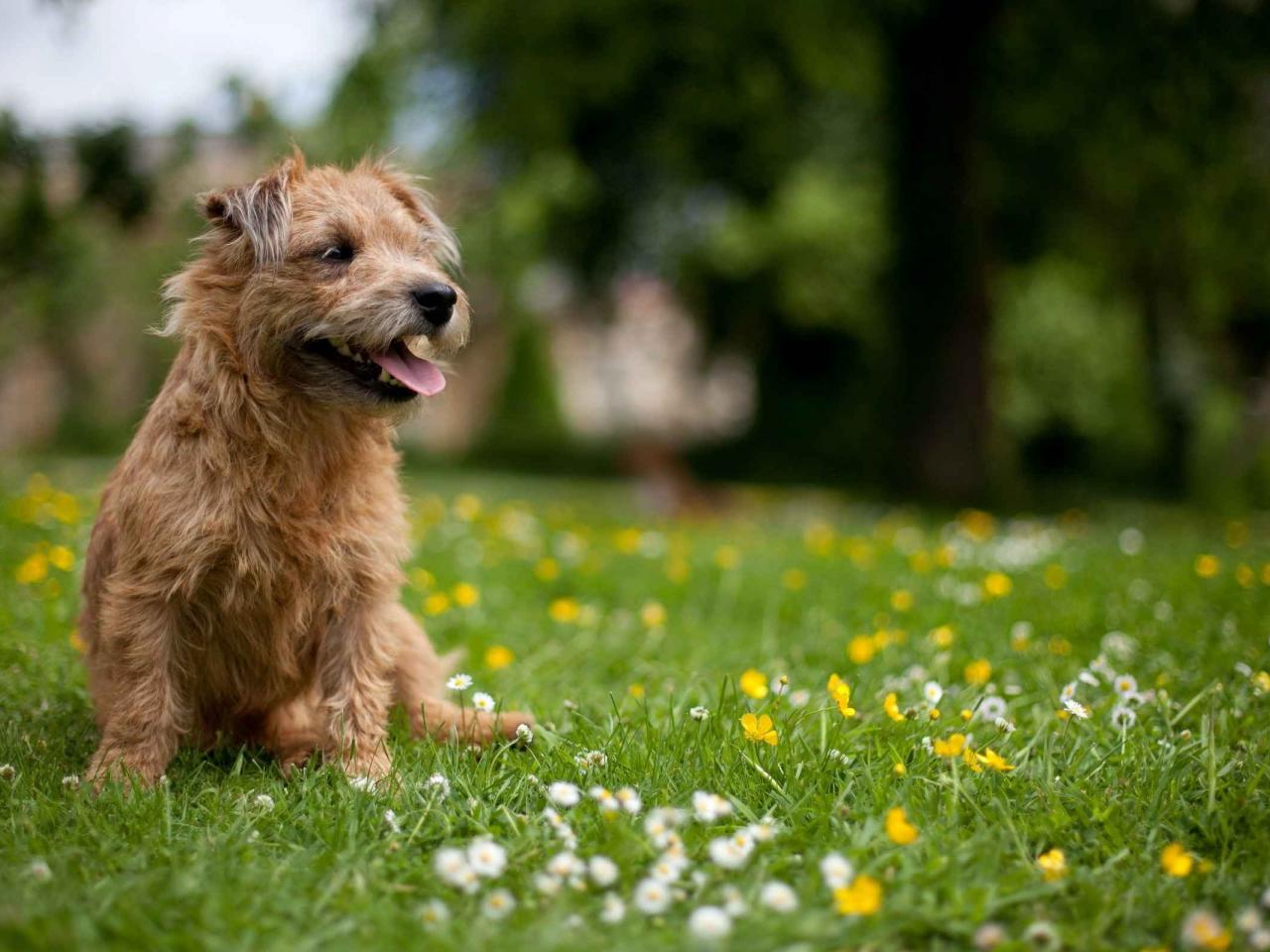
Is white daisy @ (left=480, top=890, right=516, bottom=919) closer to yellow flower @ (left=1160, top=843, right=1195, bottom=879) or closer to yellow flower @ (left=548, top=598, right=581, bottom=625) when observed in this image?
yellow flower @ (left=1160, top=843, right=1195, bottom=879)

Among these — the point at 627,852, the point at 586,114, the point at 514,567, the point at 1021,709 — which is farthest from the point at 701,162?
the point at 627,852

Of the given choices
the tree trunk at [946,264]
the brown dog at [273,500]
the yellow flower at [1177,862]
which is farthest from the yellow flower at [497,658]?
the tree trunk at [946,264]

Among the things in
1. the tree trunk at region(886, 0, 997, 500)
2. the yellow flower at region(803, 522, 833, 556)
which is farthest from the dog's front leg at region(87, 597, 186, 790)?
the tree trunk at region(886, 0, 997, 500)

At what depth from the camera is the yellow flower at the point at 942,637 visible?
432cm

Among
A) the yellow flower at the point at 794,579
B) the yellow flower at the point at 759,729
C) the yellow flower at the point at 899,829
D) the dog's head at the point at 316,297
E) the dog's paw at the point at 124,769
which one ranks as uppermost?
the dog's head at the point at 316,297

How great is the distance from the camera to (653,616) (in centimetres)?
509

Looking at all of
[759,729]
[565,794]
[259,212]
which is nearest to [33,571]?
[259,212]

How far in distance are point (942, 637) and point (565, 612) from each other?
1847 millimetres

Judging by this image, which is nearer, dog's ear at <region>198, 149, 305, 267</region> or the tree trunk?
dog's ear at <region>198, 149, 305, 267</region>

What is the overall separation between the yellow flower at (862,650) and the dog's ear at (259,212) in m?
2.64

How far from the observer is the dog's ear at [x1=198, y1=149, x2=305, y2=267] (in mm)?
3102

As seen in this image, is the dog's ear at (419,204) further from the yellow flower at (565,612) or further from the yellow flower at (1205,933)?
the yellow flower at (1205,933)

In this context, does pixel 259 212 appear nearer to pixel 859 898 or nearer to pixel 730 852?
pixel 730 852

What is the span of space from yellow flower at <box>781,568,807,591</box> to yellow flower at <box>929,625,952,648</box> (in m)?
1.21
